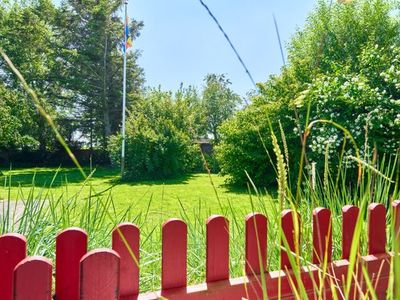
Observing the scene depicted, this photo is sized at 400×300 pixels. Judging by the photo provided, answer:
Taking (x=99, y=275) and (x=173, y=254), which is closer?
(x=99, y=275)

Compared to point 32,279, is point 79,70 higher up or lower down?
higher up

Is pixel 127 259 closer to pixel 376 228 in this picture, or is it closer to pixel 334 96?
pixel 376 228

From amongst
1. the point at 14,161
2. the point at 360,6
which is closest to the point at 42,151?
the point at 14,161

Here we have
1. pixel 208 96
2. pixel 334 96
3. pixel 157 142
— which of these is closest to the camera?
pixel 334 96

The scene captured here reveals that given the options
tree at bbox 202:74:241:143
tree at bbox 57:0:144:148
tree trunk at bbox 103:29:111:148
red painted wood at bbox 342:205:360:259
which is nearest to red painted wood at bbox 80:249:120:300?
red painted wood at bbox 342:205:360:259

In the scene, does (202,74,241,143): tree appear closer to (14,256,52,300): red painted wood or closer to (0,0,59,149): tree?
(0,0,59,149): tree

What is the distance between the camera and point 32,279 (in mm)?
653

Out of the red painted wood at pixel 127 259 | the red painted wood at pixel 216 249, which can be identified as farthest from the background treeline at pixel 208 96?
the red painted wood at pixel 127 259

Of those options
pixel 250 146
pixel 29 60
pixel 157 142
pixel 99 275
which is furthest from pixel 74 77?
pixel 99 275

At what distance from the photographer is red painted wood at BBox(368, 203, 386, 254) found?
1.24 meters

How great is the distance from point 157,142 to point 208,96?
557 inches

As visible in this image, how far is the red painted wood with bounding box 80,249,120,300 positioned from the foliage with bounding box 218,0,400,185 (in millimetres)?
3505

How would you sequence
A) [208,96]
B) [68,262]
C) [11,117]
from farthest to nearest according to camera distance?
[208,96] < [11,117] < [68,262]

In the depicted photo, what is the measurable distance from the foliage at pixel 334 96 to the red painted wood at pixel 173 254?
3.26 metres
